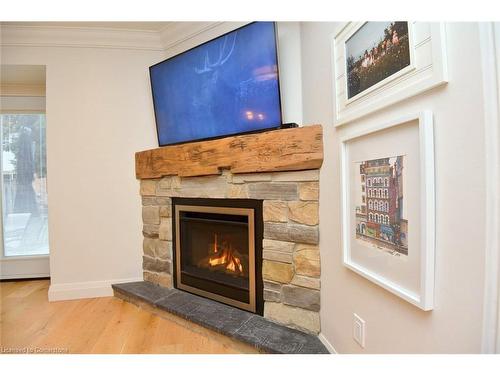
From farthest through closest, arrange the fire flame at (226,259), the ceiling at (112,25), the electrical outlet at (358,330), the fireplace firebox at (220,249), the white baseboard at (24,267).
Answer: the white baseboard at (24,267)
the ceiling at (112,25)
the fire flame at (226,259)
the fireplace firebox at (220,249)
the electrical outlet at (358,330)

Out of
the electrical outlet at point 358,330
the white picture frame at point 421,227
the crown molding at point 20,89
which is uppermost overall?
the crown molding at point 20,89

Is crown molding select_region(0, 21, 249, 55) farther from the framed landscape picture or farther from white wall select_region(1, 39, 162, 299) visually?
the framed landscape picture

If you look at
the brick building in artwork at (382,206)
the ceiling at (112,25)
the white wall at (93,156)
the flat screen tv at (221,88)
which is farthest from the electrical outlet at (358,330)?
the ceiling at (112,25)

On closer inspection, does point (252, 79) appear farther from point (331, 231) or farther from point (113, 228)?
point (113, 228)

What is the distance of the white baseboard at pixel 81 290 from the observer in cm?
221

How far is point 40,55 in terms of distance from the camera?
86.1 inches

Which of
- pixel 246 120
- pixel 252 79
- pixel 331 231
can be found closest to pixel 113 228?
pixel 246 120

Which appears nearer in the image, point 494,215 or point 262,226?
point 494,215

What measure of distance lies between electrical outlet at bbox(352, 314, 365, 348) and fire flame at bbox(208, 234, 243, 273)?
2.76 feet

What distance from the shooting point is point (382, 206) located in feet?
3.06

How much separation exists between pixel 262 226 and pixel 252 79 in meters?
0.87

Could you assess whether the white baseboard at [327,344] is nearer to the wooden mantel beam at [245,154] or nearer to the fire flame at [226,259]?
the fire flame at [226,259]

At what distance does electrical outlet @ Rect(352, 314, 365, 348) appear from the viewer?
1.08 meters

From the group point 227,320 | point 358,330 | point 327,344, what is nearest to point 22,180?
point 227,320
